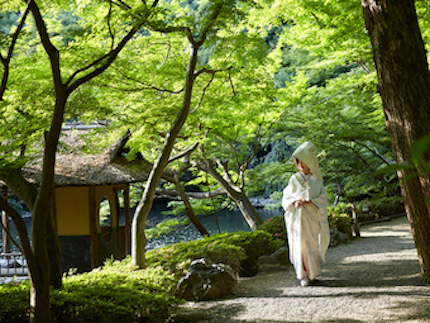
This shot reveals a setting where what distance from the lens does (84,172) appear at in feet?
30.5

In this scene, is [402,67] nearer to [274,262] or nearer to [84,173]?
[274,262]

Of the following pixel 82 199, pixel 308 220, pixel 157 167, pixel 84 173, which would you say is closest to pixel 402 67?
pixel 308 220

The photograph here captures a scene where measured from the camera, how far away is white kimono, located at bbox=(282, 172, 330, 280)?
534cm

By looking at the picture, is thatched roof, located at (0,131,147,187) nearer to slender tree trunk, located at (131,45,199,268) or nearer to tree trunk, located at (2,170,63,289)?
tree trunk, located at (2,170,63,289)

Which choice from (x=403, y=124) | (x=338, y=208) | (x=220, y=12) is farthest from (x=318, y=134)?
(x=403, y=124)

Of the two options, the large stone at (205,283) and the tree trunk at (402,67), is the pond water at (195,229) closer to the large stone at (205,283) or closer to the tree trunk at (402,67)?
the large stone at (205,283)

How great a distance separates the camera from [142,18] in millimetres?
4184

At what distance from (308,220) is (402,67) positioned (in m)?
2.44

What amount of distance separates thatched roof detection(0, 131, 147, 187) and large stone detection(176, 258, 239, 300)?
4.42 meters

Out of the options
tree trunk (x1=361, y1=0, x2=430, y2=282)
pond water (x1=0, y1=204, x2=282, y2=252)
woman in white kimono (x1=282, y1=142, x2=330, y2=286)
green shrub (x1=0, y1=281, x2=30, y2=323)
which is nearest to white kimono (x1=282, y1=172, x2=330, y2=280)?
woman in white kimono (x1=282, y1=142, x2=330, y2=286)

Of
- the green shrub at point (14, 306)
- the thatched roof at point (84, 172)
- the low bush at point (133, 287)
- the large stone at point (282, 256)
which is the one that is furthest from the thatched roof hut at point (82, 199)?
the green shrub at point (14, 306)

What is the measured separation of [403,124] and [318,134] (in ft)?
23.6

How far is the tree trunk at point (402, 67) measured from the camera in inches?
143

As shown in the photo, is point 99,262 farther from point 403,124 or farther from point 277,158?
point 277,158
